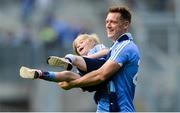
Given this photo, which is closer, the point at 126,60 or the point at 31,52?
the point at 126,60

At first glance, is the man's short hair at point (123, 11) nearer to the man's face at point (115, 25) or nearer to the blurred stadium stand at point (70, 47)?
the man's face at point (115, 25)

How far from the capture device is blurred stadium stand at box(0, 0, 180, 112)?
14.6 m

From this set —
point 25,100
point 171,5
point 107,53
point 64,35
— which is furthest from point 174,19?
point 107,53

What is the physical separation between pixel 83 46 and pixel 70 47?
667 centimetres

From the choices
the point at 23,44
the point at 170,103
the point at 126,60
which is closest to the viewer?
the point at 126,60

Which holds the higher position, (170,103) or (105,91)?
(105,91)

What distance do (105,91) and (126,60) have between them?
0.33m

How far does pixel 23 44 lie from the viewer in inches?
605

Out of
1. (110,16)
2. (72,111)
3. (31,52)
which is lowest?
(72,111)

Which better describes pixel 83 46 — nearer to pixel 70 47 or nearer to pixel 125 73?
pixel 125 73

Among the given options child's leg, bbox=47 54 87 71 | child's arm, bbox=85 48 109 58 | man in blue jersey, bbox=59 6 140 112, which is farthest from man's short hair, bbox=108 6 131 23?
child's leg, bbox=47 54 87 71

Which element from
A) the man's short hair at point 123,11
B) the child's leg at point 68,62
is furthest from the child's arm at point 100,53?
the man's short hair at point 123,11

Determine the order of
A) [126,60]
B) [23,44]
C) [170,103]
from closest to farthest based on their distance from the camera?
1. [126,60]
2. [170,103]
3. [23,44]

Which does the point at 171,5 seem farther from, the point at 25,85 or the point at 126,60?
the point at 126,60
